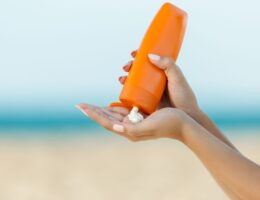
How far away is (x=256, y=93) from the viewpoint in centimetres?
282

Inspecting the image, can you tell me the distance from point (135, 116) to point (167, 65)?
12cm

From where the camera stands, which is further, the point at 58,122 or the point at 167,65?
the point at 58,122

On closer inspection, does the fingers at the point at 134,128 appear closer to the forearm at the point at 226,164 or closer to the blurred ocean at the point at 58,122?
the forearm at the point at 226,164

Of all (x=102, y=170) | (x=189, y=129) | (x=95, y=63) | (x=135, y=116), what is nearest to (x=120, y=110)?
(x=135, y=116)

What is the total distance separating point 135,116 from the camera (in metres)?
1.13

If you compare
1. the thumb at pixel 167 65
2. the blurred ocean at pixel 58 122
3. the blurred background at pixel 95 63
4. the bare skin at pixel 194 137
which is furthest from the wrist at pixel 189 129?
the blurred ocean at pixel 58 122

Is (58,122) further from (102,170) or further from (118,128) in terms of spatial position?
(118,128)

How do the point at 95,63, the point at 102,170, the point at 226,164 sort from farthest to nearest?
the point at 95,63 → the point at 102,170 → the point at 226,164

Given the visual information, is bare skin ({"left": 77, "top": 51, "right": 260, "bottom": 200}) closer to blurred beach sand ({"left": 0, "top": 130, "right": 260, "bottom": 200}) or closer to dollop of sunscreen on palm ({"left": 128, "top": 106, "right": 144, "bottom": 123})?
dollop of sunscreen on palm ({"left": 128, "top": 106, "right": 144, "bottom": 123})

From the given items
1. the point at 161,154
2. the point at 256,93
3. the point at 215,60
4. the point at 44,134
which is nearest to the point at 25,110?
the point at 44,134

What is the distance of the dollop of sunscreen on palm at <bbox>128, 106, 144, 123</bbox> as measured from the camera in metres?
1.12

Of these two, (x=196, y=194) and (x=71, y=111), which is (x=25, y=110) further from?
(x=196, y=194)

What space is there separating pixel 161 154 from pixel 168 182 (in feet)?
0.81

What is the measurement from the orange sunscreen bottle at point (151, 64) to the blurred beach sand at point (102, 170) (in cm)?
101
